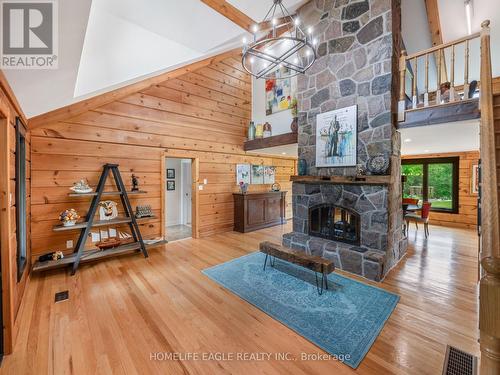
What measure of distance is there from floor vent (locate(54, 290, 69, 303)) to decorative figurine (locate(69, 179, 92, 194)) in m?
1.49

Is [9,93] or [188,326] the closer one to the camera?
[9,93]

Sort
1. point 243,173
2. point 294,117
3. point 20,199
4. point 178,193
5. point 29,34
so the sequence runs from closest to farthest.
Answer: point 29,34, point 20,199, point 294,117, point 243,173, point 178,193

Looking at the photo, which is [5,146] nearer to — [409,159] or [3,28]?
[3,28]

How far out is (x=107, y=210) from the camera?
386 centimetres

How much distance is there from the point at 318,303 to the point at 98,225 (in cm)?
359

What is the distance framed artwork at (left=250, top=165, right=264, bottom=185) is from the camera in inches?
252

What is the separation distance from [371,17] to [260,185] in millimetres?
4419

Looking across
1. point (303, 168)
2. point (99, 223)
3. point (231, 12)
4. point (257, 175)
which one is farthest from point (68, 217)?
point (257, 175)

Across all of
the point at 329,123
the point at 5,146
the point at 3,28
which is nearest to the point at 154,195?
the point at 5,146

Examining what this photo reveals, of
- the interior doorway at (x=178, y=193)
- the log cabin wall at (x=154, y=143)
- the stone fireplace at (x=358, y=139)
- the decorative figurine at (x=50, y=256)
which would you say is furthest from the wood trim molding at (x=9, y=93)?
the interior doorway at (x=178, y=193)

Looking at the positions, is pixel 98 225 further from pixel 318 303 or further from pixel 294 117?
pixel 294 117

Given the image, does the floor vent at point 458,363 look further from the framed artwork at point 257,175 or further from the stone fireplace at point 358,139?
the framed artwork at point 257,175

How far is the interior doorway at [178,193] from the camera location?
6.69m

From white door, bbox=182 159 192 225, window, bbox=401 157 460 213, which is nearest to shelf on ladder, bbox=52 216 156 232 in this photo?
white door, bbox=182 159 192 225
